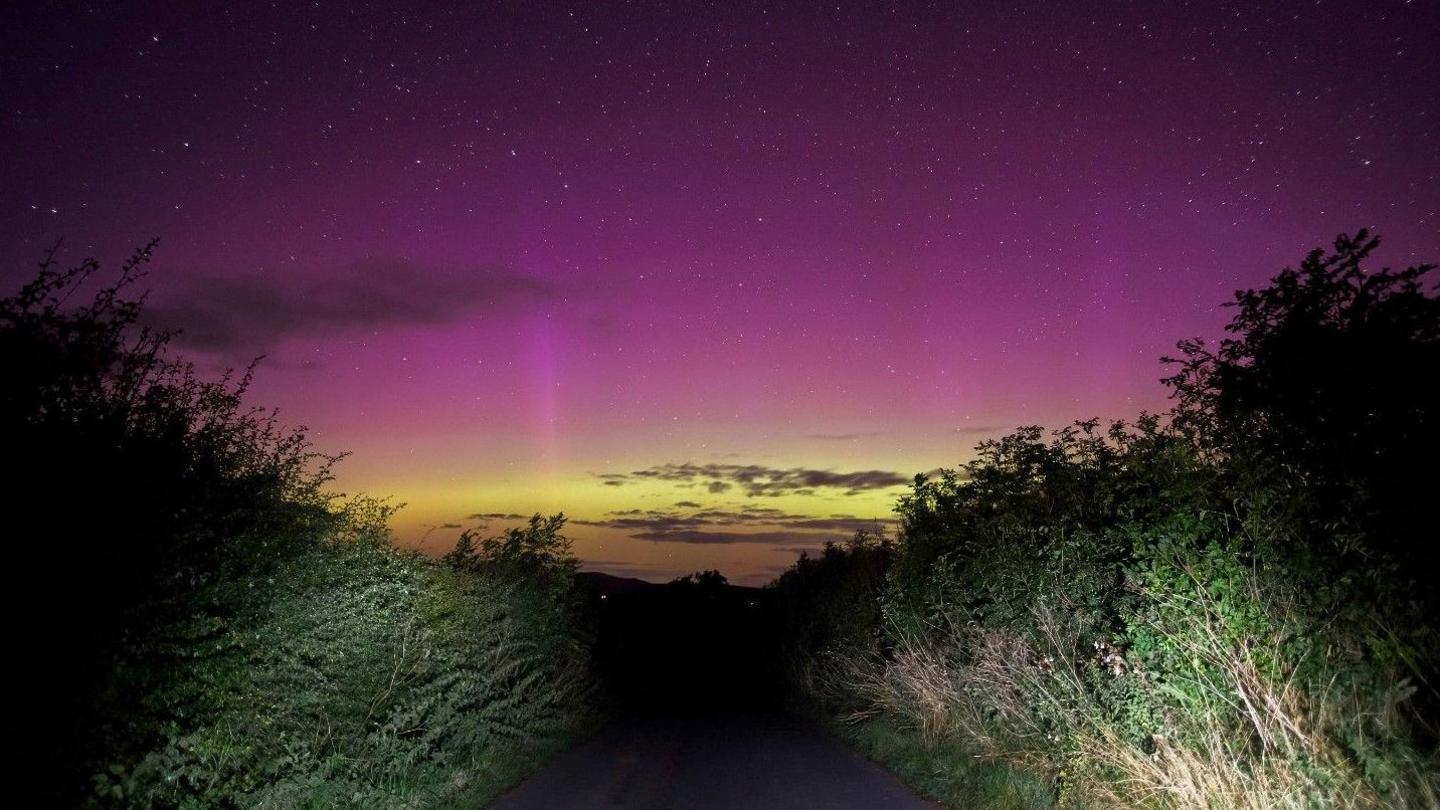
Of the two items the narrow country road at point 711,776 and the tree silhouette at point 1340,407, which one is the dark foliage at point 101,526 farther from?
the tree silhouette at point 1340,407

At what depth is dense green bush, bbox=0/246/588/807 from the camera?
5.62m

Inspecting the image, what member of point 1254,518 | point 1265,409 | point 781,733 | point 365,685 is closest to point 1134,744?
point 1254,518

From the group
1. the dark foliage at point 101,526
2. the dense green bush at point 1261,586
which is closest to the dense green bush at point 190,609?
the dark foliage at point 101,526

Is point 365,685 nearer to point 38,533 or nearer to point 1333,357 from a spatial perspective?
point 38,533

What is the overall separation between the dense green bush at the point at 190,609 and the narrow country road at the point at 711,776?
4.68 ft

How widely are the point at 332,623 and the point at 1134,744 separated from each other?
321 inches

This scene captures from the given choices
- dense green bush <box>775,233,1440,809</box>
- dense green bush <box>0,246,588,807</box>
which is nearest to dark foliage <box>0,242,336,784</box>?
dense green bush <box>0,246,588,807</box>

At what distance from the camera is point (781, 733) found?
20906mm

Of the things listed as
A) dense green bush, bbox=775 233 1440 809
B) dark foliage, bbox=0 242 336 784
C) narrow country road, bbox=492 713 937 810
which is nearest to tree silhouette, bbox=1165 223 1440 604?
dense green bush, bbox=775 233 1440 809

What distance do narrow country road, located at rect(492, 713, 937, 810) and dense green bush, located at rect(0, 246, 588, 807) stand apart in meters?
1.43

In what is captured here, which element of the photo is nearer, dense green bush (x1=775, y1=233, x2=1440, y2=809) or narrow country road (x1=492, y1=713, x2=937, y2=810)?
dense green bush (x1=775, y1=233, x2=1440, y2=809)

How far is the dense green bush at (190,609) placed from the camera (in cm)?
562

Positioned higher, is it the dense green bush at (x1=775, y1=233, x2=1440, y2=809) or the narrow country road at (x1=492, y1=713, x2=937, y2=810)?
the dense green bush at (x1=775, y1=233, x2=1440, y2=809)

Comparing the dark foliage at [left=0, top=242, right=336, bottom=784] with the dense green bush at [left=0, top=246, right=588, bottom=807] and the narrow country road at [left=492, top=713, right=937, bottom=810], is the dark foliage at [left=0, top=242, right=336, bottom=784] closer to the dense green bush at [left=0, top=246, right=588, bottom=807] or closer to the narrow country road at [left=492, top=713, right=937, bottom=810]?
the dense green bush at [left=0, top=246, right=588, bottom=807]
